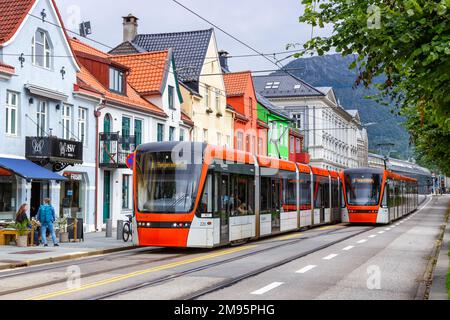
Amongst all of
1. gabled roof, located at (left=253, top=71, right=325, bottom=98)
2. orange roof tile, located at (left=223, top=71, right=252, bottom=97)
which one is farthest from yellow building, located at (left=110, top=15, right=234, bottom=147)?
gabled roof, located at (left=253, top=71, right=325, bottom=98)

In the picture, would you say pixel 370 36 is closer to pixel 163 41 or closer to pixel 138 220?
pixel 138 220

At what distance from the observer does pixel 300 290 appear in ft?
35.5

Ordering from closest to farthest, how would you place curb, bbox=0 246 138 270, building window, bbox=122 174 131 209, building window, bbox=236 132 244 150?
curb, bbox=0 246 138 270 < building window, bbox=122 174 131 209 < building window, bbox=236 132 244 150

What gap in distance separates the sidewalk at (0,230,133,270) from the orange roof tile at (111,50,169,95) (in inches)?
593

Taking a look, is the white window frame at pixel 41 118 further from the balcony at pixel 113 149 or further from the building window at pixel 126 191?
the building window at pixel 126 191

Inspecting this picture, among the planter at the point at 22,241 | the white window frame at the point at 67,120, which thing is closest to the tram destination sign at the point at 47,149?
the white window frame at the point at 67,120

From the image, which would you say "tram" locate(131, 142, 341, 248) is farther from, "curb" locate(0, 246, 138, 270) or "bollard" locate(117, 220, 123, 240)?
"bollard" locate(117, 220, 123, 240)

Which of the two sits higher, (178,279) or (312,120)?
(312,120)

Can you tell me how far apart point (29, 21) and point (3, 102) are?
12.5 feet

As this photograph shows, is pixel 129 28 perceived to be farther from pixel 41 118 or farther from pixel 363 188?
pixel 41 118

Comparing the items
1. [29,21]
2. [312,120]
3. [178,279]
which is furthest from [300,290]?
[312,120]

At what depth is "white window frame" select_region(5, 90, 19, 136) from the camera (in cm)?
→ 2381

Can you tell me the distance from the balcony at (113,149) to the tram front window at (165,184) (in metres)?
11.6

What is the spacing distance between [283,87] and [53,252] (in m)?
63.8
